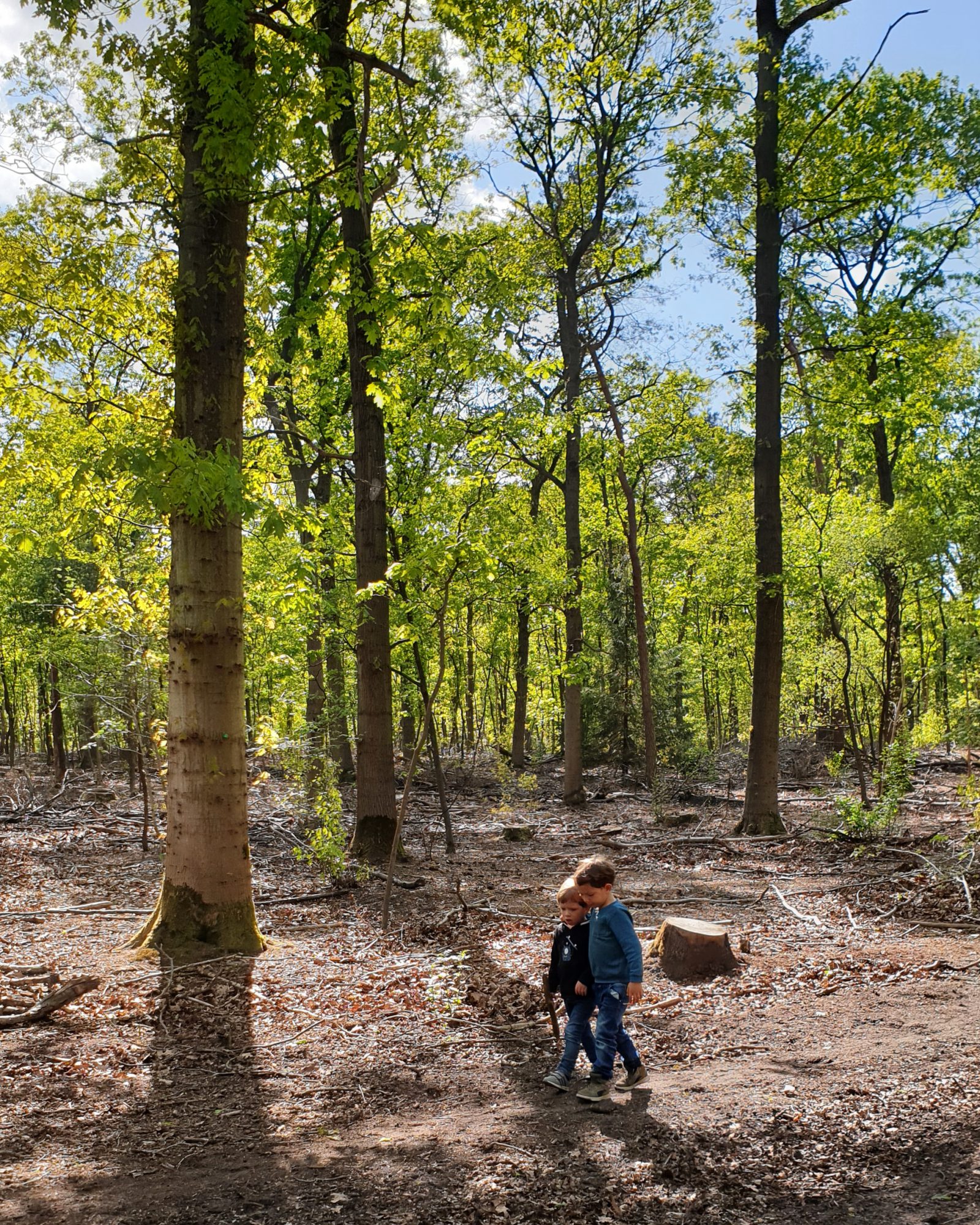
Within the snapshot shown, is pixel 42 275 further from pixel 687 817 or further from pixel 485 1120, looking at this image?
pixel 687 817

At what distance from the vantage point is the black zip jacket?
4633 millimetres

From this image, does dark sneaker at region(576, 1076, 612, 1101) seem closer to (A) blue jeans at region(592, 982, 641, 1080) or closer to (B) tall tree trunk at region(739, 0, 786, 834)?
(A) blue jeans at region(592, 982, 641, 1080)

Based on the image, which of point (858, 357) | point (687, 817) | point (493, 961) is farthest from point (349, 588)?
point (858, 357)

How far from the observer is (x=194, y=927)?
655cm

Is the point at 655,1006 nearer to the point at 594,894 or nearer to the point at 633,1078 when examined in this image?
Result: the point at 633,1078

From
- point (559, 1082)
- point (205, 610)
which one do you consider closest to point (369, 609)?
point (205, 610)

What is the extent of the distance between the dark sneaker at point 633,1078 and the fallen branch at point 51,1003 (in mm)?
3689

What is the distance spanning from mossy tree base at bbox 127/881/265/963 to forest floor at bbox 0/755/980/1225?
0.58 feet

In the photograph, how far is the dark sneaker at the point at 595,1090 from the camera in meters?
4.25

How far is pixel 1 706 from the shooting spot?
36.8 meters

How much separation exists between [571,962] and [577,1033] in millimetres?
363

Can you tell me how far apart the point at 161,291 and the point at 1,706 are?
35.5 metres

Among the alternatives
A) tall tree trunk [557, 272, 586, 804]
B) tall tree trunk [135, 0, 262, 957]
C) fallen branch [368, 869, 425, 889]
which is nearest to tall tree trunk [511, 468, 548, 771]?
tall tree trunk [557, 272, 586, 804]

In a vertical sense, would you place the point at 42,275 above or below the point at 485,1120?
above
